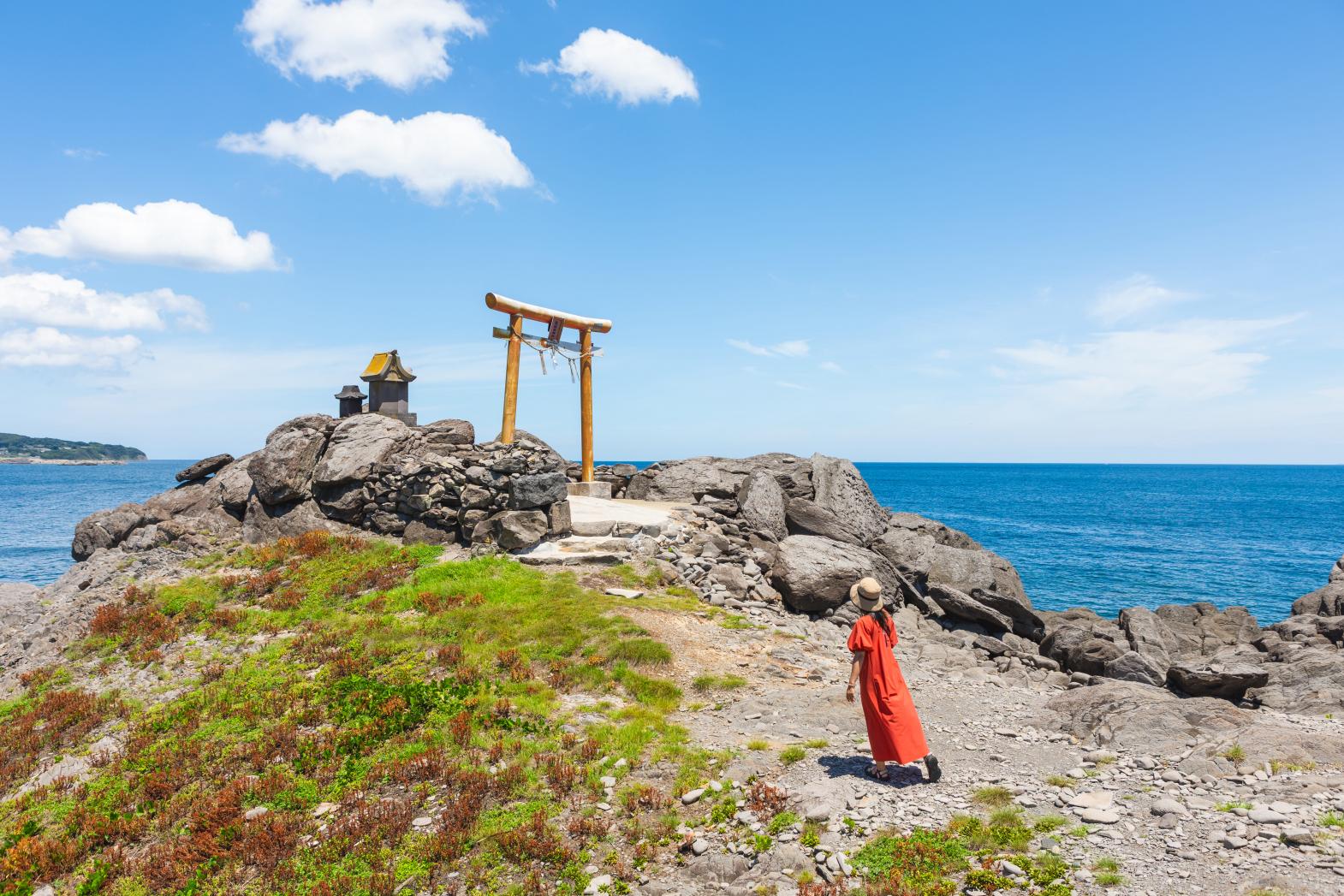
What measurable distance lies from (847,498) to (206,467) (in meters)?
24.2

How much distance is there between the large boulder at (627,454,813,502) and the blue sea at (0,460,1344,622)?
795 inches

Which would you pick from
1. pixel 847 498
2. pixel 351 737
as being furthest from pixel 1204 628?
pixel 351 737

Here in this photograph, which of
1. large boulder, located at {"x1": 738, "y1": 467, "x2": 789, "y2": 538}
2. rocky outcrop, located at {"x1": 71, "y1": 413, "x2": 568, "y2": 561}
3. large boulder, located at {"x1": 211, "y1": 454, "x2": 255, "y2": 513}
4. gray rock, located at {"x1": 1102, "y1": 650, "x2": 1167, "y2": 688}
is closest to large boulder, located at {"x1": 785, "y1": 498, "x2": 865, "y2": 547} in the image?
large boulder, located at {"x1": 738, "y1": 467, "x2": 789, "y2": 538}

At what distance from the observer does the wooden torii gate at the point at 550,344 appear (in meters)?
24.6

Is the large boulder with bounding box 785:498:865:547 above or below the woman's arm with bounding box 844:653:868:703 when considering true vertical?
above

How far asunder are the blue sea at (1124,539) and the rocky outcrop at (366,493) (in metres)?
29.5

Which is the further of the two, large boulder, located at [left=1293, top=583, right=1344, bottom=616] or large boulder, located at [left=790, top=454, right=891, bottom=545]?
large boulder, located at [left=1293, top=583, right=1344, bottom=616]

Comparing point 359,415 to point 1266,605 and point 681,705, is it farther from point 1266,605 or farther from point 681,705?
point 1266,605

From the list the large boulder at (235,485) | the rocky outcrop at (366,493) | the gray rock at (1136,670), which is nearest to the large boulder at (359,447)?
the rocky outcrop at (366,493)

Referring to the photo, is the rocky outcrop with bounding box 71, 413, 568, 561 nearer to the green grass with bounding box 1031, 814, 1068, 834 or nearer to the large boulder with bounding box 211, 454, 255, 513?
the large boulder with bounding box 211, 454, 255, 513

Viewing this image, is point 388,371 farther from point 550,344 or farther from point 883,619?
point 883,619

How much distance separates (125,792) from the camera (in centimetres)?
1070

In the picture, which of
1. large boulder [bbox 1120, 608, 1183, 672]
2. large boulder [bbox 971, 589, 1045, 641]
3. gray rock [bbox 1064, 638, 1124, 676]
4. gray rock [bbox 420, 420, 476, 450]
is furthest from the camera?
gray rock [bbox 420, 420, 476, 450]

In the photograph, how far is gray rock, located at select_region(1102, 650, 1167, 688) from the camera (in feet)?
54.6
